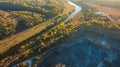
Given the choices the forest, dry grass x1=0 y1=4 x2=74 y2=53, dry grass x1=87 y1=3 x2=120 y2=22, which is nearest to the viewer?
the forest

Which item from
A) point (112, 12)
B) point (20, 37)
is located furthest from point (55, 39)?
point (112, 12)

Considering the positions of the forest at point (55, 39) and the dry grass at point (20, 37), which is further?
the dry grass at point (20, 37)

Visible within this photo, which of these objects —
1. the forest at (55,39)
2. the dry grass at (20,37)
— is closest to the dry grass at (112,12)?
the forest at (55,39)

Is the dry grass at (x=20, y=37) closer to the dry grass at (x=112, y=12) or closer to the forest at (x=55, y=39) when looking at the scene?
the forest at (x=55, y=39)

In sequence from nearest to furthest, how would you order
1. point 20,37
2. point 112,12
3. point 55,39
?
point 55,39 < point 20,37 < point 112,12

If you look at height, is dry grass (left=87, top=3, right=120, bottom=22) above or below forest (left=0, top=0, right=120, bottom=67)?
below

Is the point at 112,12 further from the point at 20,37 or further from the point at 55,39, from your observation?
the point at 20,37

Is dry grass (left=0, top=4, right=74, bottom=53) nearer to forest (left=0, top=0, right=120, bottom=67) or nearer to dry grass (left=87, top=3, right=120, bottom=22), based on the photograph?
forest (left=0, top=0, right=120, bottom=67)

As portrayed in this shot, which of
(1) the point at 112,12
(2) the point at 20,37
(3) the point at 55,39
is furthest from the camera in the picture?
(1) the point at 112,12

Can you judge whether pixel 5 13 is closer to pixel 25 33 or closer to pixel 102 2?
pixel 25 33

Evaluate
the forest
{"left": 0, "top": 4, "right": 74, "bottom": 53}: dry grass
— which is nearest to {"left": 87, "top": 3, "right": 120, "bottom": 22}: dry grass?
the forest

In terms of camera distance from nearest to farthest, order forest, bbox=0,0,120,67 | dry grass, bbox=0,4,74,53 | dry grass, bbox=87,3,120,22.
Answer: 1. forest, bbox=0,0,120,67
2. dry grass, bbox=0,4,74,53
3. dry grass, bbox=87,3,120,22
